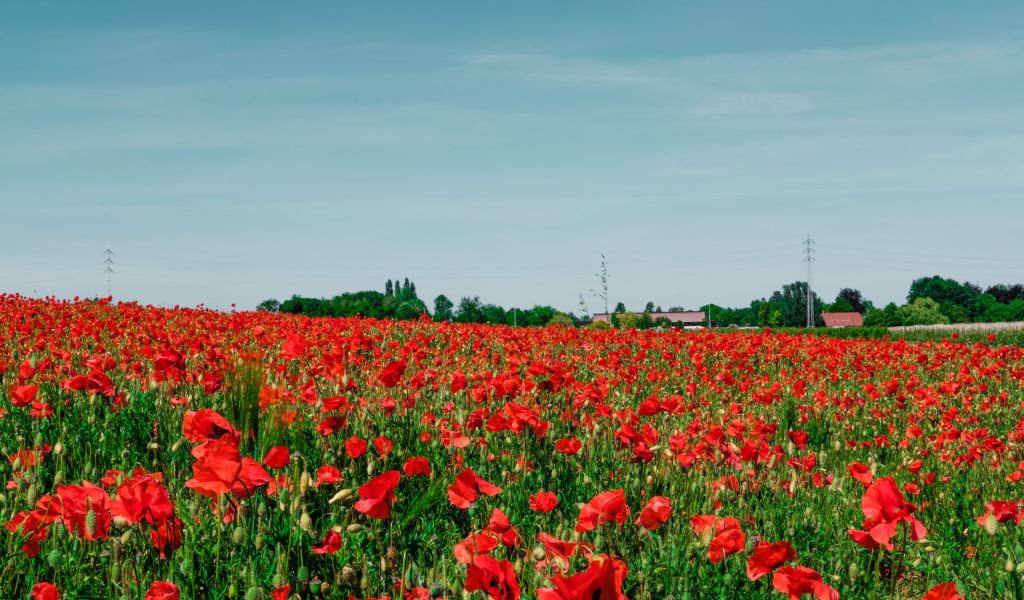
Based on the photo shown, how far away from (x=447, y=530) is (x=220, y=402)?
2.00 m

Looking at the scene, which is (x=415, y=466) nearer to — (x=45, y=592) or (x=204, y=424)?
(x=204, y=424)

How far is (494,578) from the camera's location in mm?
1553

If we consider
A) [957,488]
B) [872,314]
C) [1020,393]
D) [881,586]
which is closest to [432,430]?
[881,586]

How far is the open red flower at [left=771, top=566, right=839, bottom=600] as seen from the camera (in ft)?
5.74

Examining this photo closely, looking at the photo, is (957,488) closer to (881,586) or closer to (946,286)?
(881,586)

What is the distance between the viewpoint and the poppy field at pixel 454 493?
2.06 meters

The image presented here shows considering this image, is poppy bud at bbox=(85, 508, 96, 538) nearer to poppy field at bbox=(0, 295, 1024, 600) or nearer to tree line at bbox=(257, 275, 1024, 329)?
poppy field at bbox=(0, 295, 1024, 600)

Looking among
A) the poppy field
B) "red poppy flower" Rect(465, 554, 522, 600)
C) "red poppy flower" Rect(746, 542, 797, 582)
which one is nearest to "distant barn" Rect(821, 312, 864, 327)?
the poppy field

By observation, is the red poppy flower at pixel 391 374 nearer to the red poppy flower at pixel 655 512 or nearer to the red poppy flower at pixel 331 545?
the red poppy flower at pixel 331 545

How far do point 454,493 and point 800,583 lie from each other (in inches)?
38.2

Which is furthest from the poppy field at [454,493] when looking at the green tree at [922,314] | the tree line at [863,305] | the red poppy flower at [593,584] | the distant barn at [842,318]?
the distant barn at [842,318]

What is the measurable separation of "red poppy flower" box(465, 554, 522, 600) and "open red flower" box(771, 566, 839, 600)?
0.68 meters

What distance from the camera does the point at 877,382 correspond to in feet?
32.9

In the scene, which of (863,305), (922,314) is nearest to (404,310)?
(922,314)
